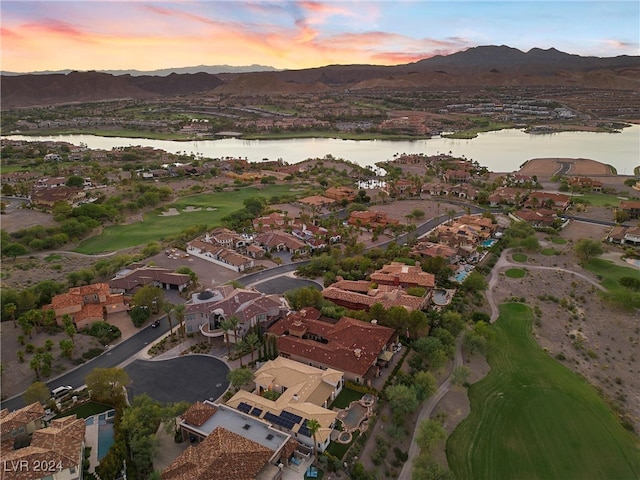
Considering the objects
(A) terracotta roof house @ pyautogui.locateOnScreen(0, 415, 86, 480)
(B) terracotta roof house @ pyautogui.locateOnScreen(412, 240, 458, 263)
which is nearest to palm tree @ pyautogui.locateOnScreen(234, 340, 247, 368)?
(A) terracotta roof house @ pyautogui.locateOnScreen(0, 415, 86, 480)

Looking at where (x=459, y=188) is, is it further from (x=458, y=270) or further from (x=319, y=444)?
(x=319, y=444)

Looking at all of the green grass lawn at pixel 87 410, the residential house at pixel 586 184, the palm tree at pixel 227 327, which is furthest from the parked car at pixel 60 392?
the residential house at pixel 586 184

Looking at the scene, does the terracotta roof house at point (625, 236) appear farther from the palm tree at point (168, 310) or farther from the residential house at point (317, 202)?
the palm tree at point (168, 310)

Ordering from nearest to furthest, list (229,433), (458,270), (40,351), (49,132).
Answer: (229,433) < (40,351) < (458,270) < (49,132)

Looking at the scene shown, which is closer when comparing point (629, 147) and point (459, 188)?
point (459, 188)

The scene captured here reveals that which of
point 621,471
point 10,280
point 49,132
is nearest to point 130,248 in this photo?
point 10,280

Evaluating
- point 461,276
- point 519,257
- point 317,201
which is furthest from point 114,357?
point 317,201
